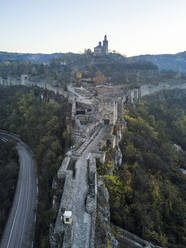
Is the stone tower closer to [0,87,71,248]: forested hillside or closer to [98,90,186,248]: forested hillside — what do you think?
[0,87,71,248]: forested hillside

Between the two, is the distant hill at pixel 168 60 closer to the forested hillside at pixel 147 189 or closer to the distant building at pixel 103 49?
the distant building at pixel 103 49

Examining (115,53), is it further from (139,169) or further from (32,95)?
(139,169)

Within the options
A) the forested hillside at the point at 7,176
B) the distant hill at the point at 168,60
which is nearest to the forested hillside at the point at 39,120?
the forested hillside at the point at 7,176

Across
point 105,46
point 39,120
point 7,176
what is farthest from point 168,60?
point 7,176

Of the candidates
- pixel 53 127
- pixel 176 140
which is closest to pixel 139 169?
pixel 53 127

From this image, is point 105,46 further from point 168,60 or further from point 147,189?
point 147,189
